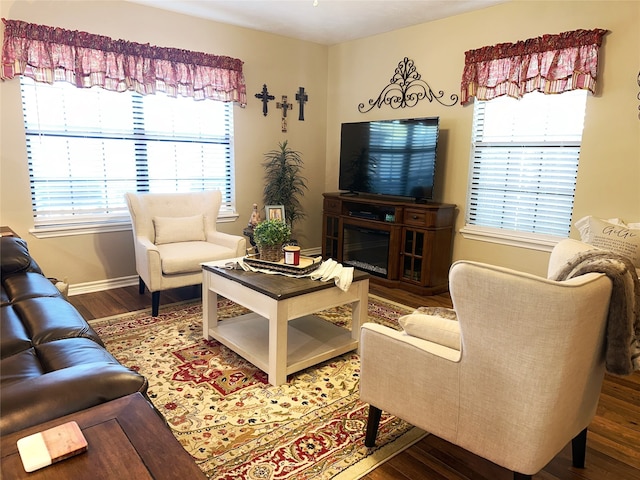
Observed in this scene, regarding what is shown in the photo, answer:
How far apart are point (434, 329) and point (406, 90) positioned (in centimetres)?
347

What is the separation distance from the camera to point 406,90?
4.48 metres

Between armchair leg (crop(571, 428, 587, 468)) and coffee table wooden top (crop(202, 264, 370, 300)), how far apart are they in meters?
1.34

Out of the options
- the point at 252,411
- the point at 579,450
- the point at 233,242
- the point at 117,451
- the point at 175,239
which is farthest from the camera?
the point at 175,239

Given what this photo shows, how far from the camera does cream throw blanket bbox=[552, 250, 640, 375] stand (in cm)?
136

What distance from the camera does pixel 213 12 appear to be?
159 inches

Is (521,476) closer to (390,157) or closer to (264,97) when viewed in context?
(390,157)

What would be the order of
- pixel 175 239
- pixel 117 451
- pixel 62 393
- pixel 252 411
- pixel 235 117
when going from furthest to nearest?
pixel 235 117
pixel 175 239
pixel 252 411
pixel 62 393
pixel 117 451

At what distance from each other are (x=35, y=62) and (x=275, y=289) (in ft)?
9.16

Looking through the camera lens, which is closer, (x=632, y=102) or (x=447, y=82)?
(x=632, y=102)

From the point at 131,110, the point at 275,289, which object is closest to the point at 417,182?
the point at 275,289

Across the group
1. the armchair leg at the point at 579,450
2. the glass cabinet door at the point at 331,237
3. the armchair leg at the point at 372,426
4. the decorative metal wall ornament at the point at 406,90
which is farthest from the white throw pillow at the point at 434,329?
the glass cabinet door at the point at 331,237

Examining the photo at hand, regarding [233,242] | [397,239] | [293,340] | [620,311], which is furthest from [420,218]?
[620,311]

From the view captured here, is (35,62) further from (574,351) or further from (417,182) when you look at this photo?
(574,351)

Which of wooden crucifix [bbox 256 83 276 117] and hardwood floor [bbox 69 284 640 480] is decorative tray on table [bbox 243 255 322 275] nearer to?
hardwood floor [bbox 69 284 640 480]
